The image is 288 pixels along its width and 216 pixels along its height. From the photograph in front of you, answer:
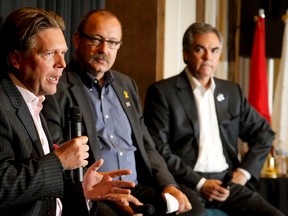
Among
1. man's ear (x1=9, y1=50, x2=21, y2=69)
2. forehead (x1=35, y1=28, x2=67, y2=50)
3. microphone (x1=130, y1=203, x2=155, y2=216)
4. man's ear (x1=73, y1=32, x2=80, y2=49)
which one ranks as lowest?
microphone (x1=130, y1=203, x2=155, y2=216)

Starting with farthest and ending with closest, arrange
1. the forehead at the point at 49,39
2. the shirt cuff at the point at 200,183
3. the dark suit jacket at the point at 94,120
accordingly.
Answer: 1. the shirt cuff at the point at 200,183
2. the dark suit jacket at the point at 94,120
3. the forehead at the point at 49,39

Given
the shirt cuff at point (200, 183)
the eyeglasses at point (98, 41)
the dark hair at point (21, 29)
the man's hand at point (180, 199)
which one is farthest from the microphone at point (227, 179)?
the dark hair at point (21, 29)

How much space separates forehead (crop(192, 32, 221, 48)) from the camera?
438 cm

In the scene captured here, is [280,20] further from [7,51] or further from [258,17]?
[7,51]

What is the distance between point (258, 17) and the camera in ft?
20.6

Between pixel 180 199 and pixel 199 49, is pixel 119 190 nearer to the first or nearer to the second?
pixel 180 199

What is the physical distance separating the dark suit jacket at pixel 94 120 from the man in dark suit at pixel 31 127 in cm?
61

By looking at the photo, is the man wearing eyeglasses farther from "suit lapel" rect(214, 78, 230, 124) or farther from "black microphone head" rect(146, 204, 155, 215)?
"suit lapel" rect(214, 78, 230, 124)

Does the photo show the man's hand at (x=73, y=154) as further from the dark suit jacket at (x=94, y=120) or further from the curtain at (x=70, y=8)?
the curtain at (x=70, y=8)

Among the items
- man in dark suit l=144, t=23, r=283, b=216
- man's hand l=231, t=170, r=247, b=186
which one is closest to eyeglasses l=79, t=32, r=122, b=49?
man in dark suit l=144, t=23, r=283, b=216

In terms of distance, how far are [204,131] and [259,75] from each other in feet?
6.49

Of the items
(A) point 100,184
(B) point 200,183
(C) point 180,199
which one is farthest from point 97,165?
(B) point 200,183

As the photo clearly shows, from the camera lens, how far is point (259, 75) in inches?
239

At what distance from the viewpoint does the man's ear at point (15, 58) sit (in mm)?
2541
